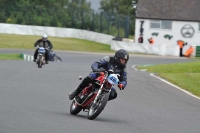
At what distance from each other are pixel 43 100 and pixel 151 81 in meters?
8.53

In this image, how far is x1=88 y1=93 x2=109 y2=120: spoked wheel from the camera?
1148 centimetres

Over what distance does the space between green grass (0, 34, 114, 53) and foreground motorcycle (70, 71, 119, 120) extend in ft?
124

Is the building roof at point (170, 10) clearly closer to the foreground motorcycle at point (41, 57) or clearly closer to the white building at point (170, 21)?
the white building at point (170, 21)

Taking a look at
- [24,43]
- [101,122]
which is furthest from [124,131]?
[24,43]

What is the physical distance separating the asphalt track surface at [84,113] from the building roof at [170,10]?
35766mm

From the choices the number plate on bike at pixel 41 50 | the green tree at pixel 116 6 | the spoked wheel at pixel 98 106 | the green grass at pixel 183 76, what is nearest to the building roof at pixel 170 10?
the green grass at pixel 183 76

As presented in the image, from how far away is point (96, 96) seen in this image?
1175cm

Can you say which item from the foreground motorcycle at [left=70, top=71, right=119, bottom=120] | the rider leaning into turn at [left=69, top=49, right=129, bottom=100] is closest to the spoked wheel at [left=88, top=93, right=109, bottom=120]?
the foreground motorcycle at [left=70, top=71, right=119, bottom=120]

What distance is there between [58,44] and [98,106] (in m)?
42.9

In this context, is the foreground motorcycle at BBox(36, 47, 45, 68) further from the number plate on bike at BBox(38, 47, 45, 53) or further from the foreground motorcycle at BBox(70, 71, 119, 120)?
the foreground motorcycle at BBox(70, 71, 119, 120)

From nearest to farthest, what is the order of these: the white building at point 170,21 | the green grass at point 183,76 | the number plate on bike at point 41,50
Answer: the green grass at point 183,76
the number plate on bike at point 41,50
the white building at point 170,21

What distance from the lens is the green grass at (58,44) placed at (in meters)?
51.6

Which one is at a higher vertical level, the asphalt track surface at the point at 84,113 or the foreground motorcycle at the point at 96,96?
the foreground motorcycle at the point at 96,96

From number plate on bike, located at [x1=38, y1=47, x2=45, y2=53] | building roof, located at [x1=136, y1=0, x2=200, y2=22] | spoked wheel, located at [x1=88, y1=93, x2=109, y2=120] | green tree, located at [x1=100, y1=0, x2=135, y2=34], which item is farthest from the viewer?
green tree, located at [x1=100, y1=0, x2=135, y2=34]
